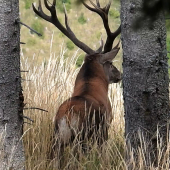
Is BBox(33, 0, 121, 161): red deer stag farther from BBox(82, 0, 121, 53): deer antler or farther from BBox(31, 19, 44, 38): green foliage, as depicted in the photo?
BBox(31, 19, 44, 38): green foliage

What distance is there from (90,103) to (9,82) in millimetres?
1237

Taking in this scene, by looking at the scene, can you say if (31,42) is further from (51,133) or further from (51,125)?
(51,133)

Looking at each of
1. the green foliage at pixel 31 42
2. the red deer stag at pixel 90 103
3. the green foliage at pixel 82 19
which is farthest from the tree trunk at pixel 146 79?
the green foliage at pixel 82 19

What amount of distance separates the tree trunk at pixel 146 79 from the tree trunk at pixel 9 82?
773mm

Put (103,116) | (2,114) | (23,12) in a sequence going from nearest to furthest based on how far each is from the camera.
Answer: (2,114), (103,116), (23,12)

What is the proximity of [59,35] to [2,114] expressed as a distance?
447 inches

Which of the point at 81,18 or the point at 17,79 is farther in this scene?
the point at 81,18

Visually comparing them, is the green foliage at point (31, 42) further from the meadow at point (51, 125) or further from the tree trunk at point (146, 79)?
the tree trunk at point (146, 79)

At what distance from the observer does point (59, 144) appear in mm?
4133

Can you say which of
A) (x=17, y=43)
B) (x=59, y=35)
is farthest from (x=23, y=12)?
(x=17, y=43)

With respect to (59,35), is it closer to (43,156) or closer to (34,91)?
(34,91)

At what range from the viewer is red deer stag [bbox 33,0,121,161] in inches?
168

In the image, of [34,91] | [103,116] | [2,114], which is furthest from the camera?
[34,91]

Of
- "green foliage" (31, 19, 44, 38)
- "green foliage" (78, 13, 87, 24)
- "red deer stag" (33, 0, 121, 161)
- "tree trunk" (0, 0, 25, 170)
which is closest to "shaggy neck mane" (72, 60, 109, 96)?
"red deer stag" (33, 0, 121, 161)
